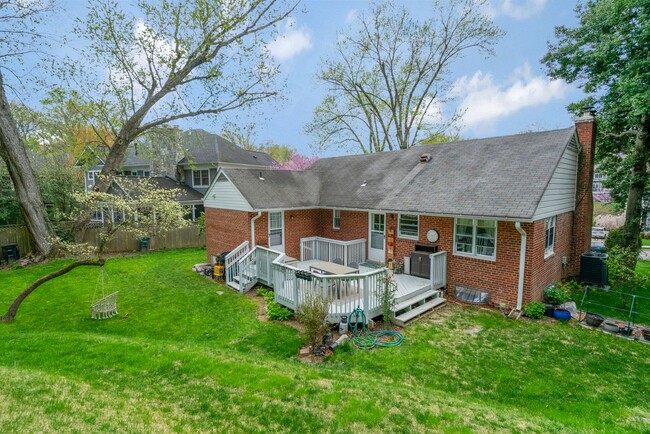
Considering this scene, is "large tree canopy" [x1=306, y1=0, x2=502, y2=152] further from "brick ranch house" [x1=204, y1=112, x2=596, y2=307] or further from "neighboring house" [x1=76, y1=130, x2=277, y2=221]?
"brick ranch house" [x1=204, y1=112, x2=596, y2=307]

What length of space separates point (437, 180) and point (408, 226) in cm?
202

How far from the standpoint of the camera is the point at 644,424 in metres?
4.47

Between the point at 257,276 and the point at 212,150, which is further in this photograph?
the point at 212,150

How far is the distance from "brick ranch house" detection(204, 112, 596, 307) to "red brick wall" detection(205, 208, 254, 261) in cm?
4

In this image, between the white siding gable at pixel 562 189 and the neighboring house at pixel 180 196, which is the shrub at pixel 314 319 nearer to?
the white siding gable at pixel 562 189

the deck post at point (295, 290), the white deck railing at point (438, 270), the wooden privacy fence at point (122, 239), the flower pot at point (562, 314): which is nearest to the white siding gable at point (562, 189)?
the flower pot at point (562, 314)

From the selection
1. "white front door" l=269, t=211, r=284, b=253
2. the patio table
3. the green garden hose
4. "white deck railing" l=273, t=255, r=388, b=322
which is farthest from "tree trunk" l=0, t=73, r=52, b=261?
the green garden hose

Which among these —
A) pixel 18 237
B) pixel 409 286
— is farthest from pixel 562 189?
pixel 18 237

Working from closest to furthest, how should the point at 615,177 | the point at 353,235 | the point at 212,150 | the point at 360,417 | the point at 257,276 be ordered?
the point at 360,417 → the point at 257,276 → the point at 353,235 → the point at 615,177 → the point at 212,150

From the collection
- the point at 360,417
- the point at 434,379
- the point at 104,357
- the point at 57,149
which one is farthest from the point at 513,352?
the point at 57,149

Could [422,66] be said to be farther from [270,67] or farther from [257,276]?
[257,276]

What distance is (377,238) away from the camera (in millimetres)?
12609

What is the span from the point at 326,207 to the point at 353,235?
1.72 metres

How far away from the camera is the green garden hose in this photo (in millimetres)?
7055
